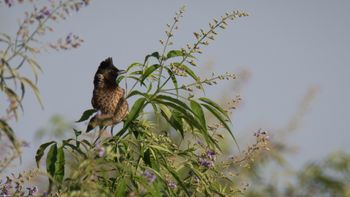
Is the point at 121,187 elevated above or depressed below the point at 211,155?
below

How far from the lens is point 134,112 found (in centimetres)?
359

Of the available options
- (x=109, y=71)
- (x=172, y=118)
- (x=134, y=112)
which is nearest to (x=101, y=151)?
(x=134, y=112)

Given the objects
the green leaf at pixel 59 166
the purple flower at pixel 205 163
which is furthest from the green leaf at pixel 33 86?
the purple flower at pixel 205 163

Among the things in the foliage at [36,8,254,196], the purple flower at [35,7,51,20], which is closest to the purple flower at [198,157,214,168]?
the foliage at [36,8,254,196]

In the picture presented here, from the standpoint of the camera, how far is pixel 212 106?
380 cm

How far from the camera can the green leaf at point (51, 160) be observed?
11.2ft

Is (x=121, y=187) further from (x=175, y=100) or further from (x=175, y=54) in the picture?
(x=175, y=54)

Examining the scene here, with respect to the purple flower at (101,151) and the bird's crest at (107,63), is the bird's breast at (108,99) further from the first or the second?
the purple flower at (101,151)

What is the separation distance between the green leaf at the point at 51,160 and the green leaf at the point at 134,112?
0.37m

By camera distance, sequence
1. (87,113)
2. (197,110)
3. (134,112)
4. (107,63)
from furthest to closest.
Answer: (107,63) < (87,113) < (197,110) < (134,112)

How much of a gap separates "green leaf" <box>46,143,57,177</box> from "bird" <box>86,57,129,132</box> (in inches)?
11.0

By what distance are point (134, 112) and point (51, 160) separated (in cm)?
51

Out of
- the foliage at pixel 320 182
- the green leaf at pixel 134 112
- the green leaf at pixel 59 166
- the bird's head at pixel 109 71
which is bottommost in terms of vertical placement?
the green leaf at pixel 59 166

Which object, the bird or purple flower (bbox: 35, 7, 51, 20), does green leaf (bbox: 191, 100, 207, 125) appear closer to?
the bird
